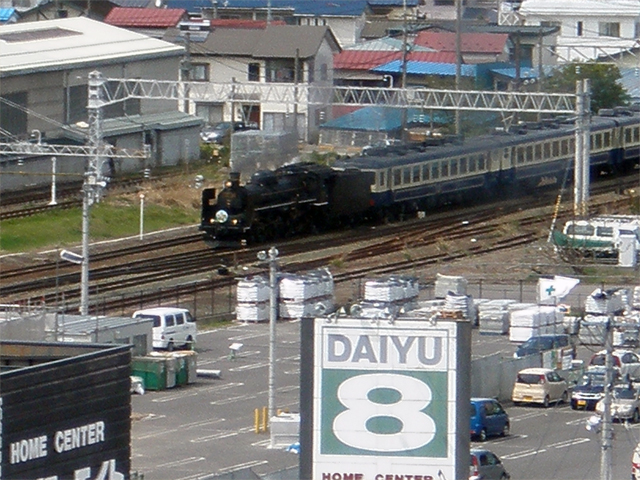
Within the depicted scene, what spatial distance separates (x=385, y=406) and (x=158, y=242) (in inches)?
664

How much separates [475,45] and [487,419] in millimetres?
31435

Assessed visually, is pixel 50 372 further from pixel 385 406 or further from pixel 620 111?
pixel 620 111

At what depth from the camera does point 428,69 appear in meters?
45.7

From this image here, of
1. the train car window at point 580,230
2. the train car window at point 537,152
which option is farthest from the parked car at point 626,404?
the train car window at point 537,152

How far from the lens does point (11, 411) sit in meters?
10.9

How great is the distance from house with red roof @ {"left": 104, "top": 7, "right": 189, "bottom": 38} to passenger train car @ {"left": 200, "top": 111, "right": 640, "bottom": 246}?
49.8ft

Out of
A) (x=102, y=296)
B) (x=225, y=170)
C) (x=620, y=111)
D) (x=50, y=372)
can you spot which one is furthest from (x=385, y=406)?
(x=620, y=111)

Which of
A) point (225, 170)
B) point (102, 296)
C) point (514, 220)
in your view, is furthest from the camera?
point (225, 170)

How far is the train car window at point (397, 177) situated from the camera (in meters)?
31.2

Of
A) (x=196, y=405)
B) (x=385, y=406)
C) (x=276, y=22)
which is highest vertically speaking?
(x=276, y=22)

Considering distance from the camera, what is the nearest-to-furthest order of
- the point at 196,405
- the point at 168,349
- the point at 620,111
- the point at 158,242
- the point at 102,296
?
the point at 196,405 < the point at 168,349 < the point at 102,296 < the point at 158,242 < the point at 620,111

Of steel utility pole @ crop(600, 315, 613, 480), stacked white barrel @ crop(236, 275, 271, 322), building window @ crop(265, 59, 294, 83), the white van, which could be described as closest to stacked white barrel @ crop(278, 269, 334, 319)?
stacked white barrel @ crop(236, 275, 271, 322)

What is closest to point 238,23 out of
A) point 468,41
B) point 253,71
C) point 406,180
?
point 253,71

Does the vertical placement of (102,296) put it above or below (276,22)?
below
